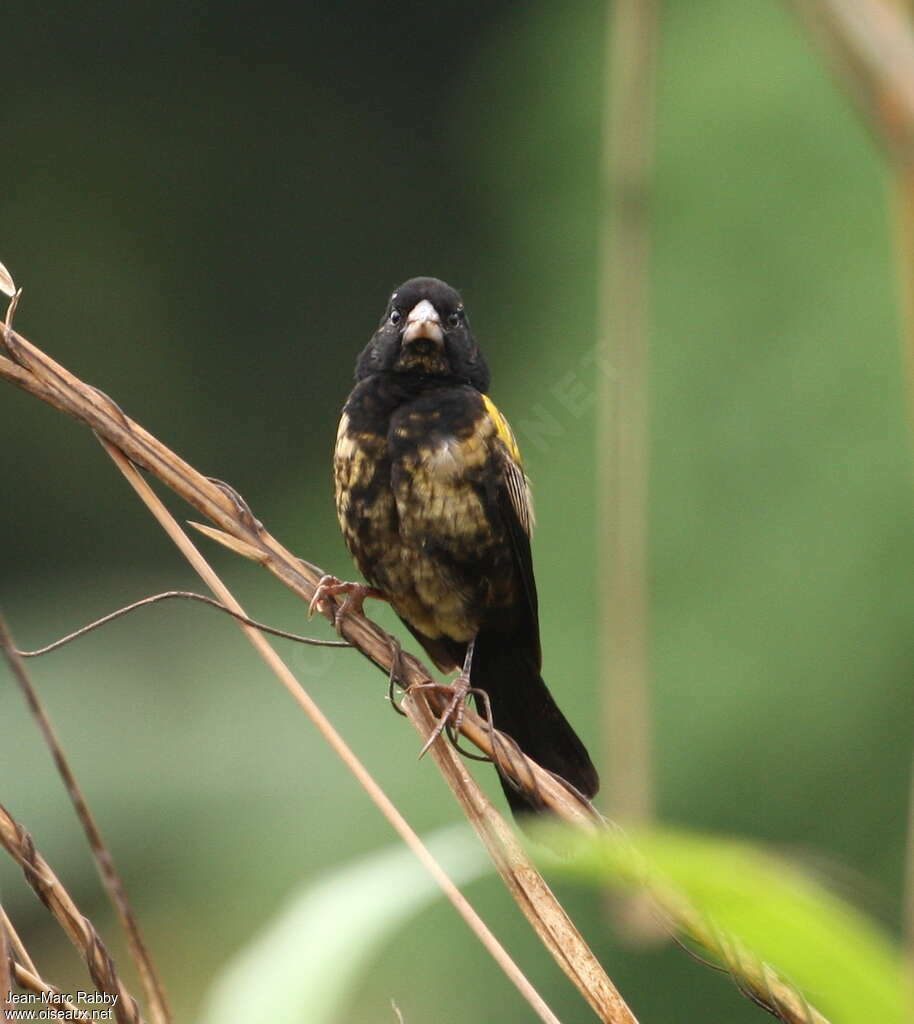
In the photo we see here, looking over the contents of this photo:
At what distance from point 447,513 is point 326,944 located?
90.8 inches

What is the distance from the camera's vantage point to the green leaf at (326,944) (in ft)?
2.07

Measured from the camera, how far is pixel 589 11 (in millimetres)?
7824

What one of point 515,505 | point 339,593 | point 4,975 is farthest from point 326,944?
point 515,505

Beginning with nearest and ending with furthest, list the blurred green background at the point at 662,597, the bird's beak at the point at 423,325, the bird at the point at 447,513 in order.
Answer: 1. the bird at the point at 447,513
2. the bird's beak at the point at 423,325
3. the blurred green background at the point at 662,597

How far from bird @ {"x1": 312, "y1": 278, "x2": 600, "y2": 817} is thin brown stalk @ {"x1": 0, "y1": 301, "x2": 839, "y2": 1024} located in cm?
86

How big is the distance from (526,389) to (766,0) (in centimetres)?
234

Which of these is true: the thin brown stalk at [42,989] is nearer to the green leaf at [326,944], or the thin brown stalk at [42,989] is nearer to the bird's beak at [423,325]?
the green leaf at [326,944]

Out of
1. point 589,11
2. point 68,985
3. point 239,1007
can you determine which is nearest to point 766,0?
point 589,11

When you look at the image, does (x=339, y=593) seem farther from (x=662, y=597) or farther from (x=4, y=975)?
(x=662, y=597)

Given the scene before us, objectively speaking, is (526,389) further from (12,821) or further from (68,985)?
(12,821)

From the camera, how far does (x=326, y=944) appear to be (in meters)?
0.66

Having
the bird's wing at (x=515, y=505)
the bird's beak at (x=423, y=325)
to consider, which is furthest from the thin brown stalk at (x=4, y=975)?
the bird's beak at (x=423, y=325)

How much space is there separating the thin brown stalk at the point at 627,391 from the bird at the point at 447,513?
1.69m

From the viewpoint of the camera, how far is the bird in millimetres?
2955
